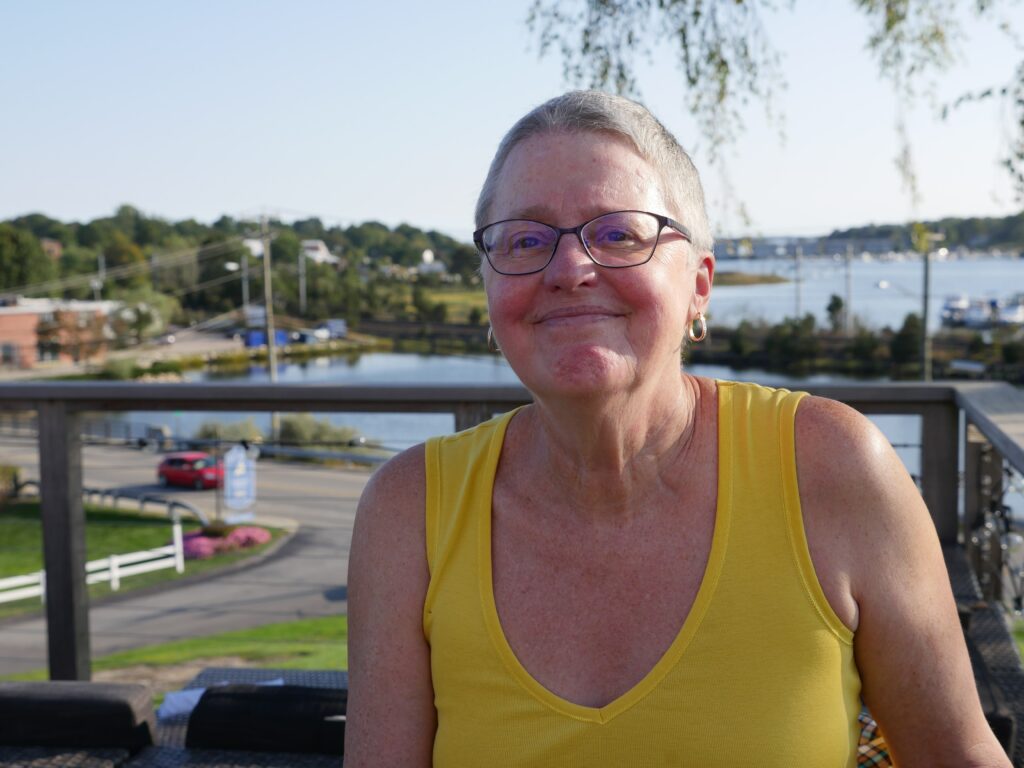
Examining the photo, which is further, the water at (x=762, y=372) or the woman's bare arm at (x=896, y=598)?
the water at (x=762, y=372)

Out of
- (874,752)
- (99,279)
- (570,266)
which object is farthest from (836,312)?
(99,279)

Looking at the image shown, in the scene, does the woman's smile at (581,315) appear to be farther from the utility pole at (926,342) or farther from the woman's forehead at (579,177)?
the utility pole at (926,342)

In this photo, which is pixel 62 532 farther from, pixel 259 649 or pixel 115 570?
pixel 115 570

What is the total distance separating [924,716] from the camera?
3.55 feet

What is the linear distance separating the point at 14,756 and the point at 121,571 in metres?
6.34

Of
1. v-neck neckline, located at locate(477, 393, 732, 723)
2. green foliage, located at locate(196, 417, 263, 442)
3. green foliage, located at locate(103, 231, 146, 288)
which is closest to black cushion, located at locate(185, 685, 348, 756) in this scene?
v-neck neckline, located at locate(477, 393, 732, 723)

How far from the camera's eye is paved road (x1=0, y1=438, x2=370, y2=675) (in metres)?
3.78

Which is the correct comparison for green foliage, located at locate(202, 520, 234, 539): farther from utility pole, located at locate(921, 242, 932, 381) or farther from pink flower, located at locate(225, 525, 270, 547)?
utility pole, located at locate(921, 242, 932, 381)

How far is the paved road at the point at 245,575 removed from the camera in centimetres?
378

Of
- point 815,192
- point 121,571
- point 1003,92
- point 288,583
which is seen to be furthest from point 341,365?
point 1003,92

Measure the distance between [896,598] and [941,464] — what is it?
1.87m

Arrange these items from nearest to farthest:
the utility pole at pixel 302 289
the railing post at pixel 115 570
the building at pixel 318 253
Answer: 1. the railing post at pixel 115 570
2. the building at pixel 318 253
3. the utility pole at pixel 302 289

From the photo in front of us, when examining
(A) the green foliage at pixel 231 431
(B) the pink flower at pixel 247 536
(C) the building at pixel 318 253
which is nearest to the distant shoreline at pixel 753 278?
(A) the green foliage at pixel 231 431

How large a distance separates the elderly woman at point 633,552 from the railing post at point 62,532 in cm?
196
